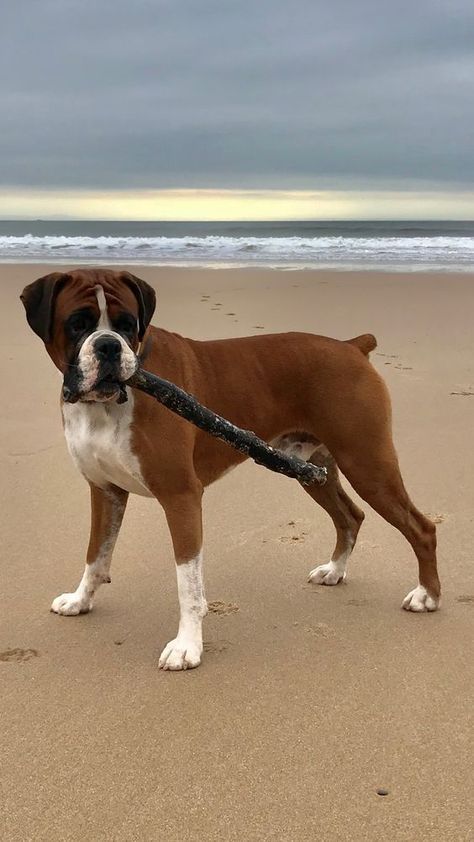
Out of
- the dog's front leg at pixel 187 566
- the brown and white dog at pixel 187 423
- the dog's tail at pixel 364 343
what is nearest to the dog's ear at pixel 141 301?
the brown and white dog at pixel 187 423

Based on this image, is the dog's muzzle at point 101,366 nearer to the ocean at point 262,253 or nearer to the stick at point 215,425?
the stick at point 215,425

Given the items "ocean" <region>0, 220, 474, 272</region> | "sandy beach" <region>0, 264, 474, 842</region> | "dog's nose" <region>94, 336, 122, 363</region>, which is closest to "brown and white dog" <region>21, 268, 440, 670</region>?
"dog's nose" <region>94, 336, 122, 363</region>

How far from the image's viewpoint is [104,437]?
11.1ft

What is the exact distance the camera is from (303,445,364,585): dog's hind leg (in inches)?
163

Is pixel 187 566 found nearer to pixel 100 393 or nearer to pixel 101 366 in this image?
pixel 100 393

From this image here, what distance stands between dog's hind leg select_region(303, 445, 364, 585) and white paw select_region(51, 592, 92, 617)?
3.41ft

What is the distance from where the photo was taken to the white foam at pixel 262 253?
21.0m

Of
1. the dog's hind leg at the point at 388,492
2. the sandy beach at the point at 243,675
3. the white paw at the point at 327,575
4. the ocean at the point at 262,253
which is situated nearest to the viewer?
the sandy beach at the point at 243,675

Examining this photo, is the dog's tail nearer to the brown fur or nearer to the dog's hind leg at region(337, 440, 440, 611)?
the brown fur

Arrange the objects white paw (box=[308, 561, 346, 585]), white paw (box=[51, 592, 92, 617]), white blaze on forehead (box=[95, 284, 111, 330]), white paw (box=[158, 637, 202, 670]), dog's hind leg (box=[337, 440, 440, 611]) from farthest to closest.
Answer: white paw (box=[308, 561, 346, 585]) → dog's hind leg (box=[337, 440, 440, 611]) → white paw (box=[51, 592, 92, 617]) → white paw (box=[158, 637, 202, 670]) → white blaze on forehead (box=[95, 284, 111, 330])

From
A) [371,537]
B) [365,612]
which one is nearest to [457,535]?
[371,537]

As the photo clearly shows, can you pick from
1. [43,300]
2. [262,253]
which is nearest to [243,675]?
[43,300]

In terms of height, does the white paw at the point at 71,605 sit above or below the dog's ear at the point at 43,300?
below

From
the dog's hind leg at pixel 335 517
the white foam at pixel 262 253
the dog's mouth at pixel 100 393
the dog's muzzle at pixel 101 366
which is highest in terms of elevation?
the dog's muzzle at pixel 101 366
